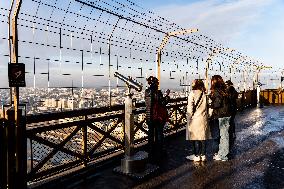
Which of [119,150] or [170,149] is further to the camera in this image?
[170,149]

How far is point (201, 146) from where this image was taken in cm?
669

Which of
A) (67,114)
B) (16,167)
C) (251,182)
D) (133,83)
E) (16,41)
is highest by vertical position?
(16,41)

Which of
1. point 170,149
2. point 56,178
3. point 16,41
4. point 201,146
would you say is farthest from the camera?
point 170,149

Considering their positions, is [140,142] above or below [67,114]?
below

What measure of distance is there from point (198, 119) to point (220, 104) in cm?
61

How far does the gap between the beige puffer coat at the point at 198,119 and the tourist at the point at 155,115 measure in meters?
0.58

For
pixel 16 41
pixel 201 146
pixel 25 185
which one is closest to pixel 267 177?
pixel 201 146

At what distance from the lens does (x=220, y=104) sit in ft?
21.7

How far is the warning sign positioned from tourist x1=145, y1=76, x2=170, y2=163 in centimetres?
279

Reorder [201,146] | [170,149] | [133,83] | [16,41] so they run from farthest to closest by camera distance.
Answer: [170,149], [201,146], [133,83], [16,41]

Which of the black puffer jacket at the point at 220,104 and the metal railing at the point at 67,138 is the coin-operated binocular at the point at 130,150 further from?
the black puffer jacket at the point at 220,104

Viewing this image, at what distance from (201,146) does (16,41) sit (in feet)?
14.4

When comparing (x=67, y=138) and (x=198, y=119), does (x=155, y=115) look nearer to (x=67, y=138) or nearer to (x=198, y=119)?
(x=198, y=119)

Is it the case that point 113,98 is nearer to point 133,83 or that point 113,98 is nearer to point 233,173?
point 133,83
